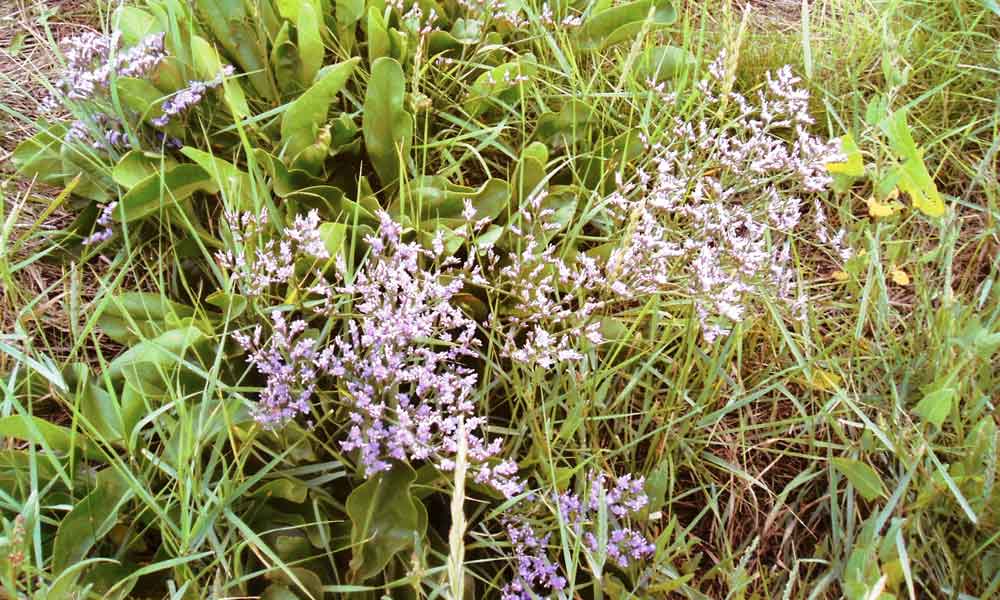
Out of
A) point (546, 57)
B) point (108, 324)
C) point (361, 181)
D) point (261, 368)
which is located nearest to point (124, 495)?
point (261, 368)

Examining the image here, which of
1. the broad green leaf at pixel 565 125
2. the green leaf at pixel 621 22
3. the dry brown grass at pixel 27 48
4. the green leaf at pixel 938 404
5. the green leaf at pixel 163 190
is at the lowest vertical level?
the green leaf at pixel 938 404

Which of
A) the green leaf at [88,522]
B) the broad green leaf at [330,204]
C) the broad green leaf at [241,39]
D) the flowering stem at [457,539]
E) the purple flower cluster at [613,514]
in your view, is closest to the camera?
the flowering stem at [457,539]

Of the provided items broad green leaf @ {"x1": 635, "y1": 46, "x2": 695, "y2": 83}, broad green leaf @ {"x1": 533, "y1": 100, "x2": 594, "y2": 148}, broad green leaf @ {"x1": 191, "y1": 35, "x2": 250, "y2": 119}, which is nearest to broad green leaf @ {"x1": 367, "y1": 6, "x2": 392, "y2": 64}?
broad green leaf @ {"x1": 191, "y1": 35, "x2": 250, "y2": 119}

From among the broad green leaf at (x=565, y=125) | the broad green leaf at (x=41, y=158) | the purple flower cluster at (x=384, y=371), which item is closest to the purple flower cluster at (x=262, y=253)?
the purple flower cluster at (x=384, y=371)

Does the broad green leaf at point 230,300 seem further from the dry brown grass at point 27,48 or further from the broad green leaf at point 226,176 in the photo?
the dry brown grass at point 27,48

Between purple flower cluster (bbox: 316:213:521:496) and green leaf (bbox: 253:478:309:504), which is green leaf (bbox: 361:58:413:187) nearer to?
purple flower cluster (bbox: 316:213:521:496)
